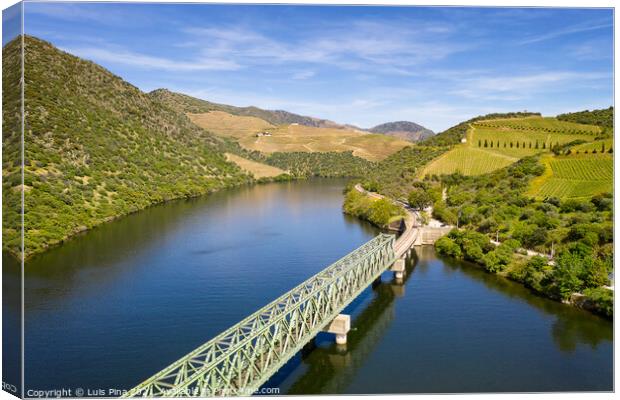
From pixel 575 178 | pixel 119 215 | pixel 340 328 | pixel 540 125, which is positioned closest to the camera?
pixel 340 328

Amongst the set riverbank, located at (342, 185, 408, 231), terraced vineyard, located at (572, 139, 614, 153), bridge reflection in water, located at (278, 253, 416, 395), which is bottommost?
bridge reflection in water, located at (278, 253, 416, 395)

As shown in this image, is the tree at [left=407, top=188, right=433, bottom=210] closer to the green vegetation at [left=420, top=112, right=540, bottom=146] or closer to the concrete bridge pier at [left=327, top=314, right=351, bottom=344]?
the green vegetation at [left=420, top=112, right=540, bottom=146]

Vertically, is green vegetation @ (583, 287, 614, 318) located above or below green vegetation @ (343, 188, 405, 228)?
below

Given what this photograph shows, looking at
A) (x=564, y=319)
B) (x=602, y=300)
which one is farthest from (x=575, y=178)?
(x=564, y=319)

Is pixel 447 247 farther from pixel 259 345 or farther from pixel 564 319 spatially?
pixel 259 345

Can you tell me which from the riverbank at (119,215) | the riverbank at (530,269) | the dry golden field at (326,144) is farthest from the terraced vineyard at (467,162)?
the dry golden field at (326,144)

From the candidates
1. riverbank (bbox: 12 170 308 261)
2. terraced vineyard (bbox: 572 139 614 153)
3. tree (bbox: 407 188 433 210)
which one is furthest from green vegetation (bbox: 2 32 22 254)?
tree (bbox: 407 188 433 210)

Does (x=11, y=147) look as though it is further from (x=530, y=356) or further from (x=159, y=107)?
(x=159, y=107)

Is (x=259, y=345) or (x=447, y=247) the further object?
(x=447, y=247)
